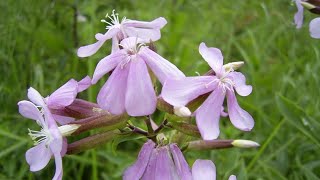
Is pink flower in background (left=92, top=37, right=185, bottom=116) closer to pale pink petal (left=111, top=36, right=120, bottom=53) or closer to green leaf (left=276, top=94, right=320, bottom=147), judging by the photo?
pale pink petal (left=111, top=36, right=120, bottom=53)

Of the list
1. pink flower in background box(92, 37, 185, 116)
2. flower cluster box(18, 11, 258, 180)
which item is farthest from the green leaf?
pink flower in background box(92, 37, 185, 116)

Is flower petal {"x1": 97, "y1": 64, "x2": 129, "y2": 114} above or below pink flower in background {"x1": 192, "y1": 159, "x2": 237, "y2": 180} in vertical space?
above

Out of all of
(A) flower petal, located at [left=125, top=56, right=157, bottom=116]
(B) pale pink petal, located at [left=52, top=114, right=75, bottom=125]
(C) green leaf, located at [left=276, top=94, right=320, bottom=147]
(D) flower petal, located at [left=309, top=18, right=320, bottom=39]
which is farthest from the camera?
(C) green leaf, located at [left=276, top=94, right=320, bottom=147]

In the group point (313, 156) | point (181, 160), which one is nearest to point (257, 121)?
point (313, 156)

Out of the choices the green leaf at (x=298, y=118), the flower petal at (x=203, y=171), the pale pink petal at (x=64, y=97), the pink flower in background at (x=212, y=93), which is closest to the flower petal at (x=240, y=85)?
the pink flower in background at (x=212, y=93)

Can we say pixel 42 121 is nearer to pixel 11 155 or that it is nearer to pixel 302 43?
pixel 11 155

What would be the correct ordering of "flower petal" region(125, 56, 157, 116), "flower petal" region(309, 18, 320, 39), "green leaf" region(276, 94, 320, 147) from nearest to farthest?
"flower petal" region(125, 56, 157, 116) < "flower petal" region(309, 18, 320, 39) < "green leaf" region(276, 94, 320, 147)

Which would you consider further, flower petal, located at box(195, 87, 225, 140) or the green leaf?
the green leaf
